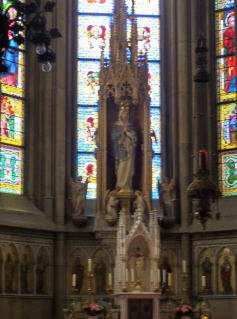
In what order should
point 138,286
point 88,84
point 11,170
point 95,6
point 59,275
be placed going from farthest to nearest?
point 95,6, point 88,84, point 11,170, point 59,275, point 138,286

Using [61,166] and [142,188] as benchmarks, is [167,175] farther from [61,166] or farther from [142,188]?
[61,166]

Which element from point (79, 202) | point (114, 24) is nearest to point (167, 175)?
point (79, 202)

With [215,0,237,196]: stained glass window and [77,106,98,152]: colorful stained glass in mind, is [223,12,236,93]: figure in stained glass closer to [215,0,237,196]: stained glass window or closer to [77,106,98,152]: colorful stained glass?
[215,0,237,196]: stained glass window

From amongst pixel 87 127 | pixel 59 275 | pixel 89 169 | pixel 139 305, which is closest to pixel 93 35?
pixel 87 127

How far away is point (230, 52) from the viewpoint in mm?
21344

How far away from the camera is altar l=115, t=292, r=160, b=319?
17.5 metres

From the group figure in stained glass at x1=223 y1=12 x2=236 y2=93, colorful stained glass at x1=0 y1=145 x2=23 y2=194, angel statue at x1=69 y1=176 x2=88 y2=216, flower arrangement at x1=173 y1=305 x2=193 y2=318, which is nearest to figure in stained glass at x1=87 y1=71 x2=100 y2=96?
colorful stained glass at x1=0 y1=145 x2=23 y2=194

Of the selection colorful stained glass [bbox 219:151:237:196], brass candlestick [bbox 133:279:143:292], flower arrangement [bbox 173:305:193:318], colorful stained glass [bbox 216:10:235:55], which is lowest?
flower arrangement [bbox 173:305:193:318]

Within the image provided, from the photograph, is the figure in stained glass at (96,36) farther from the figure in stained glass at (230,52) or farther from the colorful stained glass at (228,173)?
the colorful stained glass at (228,173)

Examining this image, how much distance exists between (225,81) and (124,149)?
3.49m

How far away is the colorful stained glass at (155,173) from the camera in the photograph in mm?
21172

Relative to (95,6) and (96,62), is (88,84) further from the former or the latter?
(95,6)

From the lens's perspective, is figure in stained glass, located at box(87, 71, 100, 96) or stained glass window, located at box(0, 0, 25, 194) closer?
stained glass window, located at box(0, 0, 25, 194)

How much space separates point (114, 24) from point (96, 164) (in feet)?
12.0
